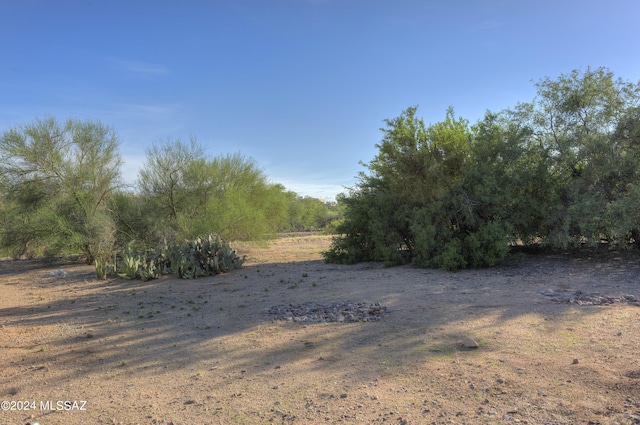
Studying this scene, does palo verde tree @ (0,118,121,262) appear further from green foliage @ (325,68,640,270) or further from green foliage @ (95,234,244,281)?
green foliage @ (325,68,640,270)

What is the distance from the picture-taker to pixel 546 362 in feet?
14.1

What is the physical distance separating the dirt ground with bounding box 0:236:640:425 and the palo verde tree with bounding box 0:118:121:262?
27.4 ft

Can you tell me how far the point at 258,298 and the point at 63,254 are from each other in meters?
13.3

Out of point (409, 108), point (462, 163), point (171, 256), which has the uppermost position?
point (409, 108)

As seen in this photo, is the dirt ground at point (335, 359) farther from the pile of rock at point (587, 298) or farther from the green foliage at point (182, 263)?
the green foliage at point (182, 263)

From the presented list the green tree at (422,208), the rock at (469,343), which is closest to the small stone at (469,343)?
the rock at (469,343)

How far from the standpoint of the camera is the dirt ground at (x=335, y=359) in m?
3.48

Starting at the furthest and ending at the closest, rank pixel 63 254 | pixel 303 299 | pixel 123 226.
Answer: pixel 123 226
pixel 63 254
pixel 303 299

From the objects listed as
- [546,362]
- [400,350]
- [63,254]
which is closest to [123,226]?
[63,254]

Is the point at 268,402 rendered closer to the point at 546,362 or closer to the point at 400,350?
the point at 400,350

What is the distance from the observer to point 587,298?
23.2 ft

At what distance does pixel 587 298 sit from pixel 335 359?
498 centimetres

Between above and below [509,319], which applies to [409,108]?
above

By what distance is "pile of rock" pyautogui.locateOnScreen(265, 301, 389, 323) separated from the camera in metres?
6.53
